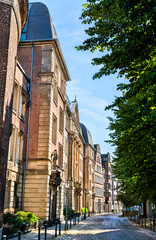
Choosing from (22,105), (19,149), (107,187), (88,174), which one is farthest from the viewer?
(107,187)

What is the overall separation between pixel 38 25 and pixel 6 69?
17.1m

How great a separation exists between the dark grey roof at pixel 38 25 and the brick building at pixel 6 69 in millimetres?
12324

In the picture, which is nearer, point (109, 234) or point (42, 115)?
A: point (109, 234)

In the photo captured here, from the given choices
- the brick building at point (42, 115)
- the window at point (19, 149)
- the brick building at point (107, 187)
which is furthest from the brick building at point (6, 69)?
the brick building at point (107, 187)

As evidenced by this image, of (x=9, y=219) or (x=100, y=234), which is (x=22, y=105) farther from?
(x=100, y=234)

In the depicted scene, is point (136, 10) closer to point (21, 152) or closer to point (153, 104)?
point (153, 104)

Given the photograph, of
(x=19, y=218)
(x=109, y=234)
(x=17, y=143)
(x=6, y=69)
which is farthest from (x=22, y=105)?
(x=109, y=234)

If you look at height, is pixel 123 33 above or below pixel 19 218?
above

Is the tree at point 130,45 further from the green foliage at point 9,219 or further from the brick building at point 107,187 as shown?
the brick building at point 107,187

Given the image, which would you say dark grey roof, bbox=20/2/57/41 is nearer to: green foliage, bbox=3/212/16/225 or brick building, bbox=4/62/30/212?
brick building, bbox=4/62/30/212

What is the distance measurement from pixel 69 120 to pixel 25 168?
20269mm

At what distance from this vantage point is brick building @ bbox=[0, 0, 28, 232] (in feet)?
43.9

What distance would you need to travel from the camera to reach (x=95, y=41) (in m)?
12.5

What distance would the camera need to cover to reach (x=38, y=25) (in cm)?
2958
